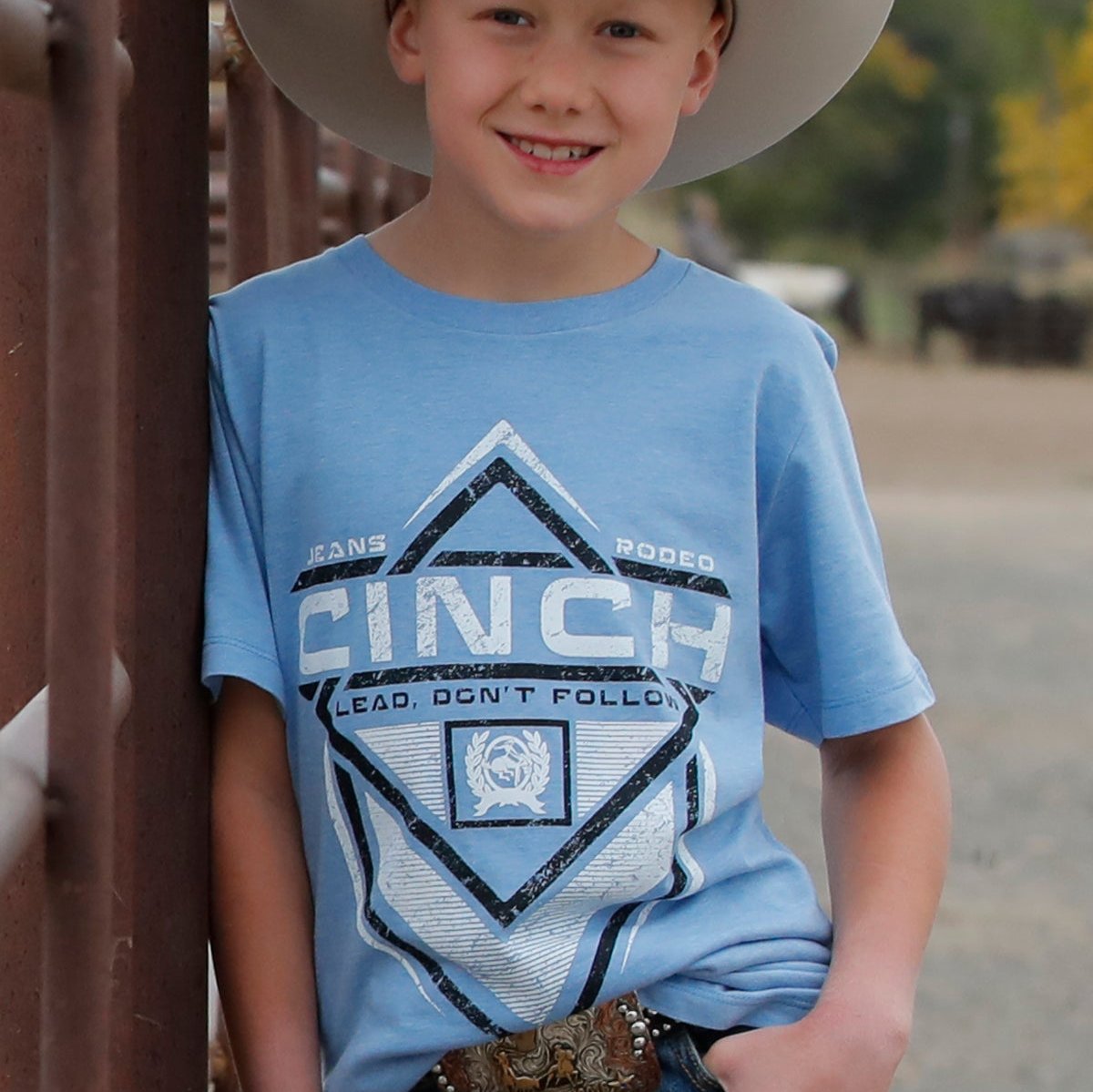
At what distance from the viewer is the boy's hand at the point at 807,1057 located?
142cm

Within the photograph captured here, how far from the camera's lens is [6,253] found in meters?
1.16

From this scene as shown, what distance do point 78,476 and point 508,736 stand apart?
1.62ft

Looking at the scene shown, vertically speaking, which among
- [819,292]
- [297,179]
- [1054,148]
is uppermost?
[1054,148]

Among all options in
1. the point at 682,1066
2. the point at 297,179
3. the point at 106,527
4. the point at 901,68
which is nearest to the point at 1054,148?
the point at 901,68

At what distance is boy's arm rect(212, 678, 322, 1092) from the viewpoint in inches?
58.3

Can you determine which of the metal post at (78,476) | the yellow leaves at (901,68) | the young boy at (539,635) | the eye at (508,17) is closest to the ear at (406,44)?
the young boy at (539,635)

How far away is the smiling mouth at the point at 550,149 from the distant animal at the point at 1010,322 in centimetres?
2760

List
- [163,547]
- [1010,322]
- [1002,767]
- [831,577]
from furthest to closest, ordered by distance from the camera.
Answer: [1010,322] < [1002,767] < [831,577] < [163,547]

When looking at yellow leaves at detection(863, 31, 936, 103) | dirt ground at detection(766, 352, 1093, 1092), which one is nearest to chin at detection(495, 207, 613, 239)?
dirt ground at detection(766, 352, 1093, 1092)

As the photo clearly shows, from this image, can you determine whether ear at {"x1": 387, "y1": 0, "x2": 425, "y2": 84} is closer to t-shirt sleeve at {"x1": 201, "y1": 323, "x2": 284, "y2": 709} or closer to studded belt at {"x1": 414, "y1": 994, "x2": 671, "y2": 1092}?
t-shirt sleeve at {"x1": 201, "y1": 323, "x2": 284, "y2": 709}

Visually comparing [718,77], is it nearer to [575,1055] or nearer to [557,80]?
A: [557,80]

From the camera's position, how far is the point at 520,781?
1.40 meters

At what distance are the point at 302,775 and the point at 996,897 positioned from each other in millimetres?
3444

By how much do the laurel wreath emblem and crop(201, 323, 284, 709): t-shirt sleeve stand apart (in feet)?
0.51
